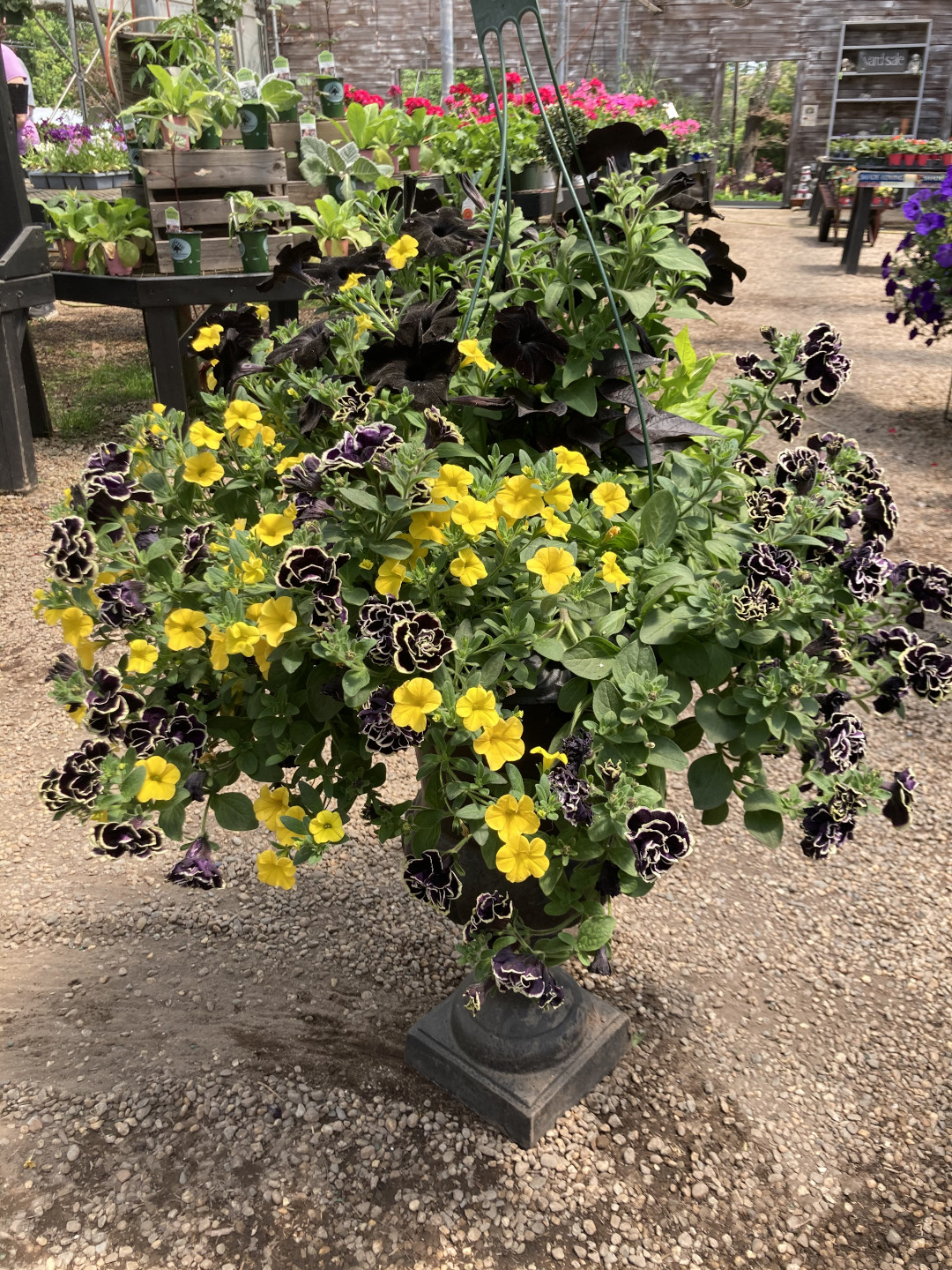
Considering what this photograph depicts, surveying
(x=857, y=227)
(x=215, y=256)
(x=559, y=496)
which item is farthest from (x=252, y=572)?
(x=857, y=227)

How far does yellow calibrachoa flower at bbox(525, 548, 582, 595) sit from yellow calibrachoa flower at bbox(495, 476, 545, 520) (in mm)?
64

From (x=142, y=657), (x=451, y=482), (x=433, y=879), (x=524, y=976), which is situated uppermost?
(x=451, y=482)

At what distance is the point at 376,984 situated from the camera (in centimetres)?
209

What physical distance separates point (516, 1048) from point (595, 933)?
0.46m

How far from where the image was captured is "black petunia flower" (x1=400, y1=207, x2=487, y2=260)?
5.23 feet

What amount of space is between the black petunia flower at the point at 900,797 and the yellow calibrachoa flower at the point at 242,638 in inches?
35.0

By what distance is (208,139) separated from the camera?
4488 mm

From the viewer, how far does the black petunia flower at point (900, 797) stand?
1403 millimetres

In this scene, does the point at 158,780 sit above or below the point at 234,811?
above

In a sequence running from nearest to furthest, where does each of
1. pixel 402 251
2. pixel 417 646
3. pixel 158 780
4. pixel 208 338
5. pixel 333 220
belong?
pixel 417 646, pixel 158 780, pixel 402 251, pixel 208 338, pixel 333 220

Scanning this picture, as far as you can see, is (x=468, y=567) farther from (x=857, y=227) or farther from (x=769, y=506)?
(x=857, y=227)

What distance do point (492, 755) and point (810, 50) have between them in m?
18.0

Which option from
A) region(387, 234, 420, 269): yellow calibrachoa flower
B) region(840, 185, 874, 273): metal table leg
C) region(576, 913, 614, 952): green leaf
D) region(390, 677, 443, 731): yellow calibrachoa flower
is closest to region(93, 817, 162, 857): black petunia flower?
region(390, 677, 443, 731): yellow calibrachoa flower

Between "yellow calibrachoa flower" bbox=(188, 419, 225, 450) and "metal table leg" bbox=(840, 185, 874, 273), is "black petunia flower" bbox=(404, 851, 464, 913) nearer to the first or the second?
"yellow calibrachoa flower" bbox=(188, 419, 225, 450)
